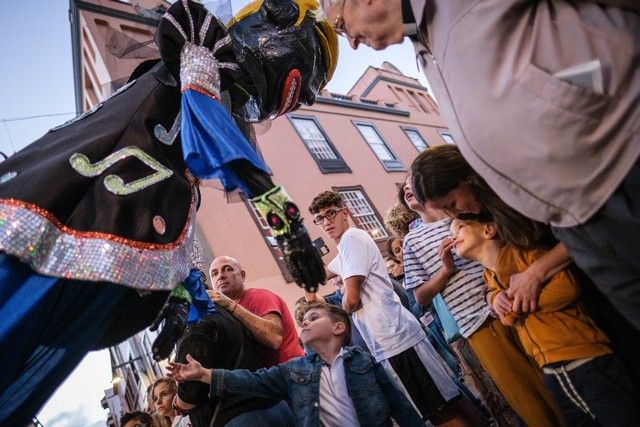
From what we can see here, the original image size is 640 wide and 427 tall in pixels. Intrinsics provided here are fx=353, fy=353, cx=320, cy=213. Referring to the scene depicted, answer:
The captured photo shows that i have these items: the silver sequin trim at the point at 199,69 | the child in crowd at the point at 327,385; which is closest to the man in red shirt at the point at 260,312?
the child in crowd at the point at 327,385

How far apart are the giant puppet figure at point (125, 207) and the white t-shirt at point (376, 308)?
1468 millimetres

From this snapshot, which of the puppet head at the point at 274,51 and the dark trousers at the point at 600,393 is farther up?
the puppet head at the point at 274,51

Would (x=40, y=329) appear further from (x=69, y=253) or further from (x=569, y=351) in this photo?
(x=569, y=351)

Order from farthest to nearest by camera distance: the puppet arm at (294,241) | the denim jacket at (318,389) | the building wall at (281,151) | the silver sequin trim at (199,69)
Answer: the building wall at (281,151), the denim jacket at (318,389), the silver sequin trim at (199,69), the puppet arm at (294,241)

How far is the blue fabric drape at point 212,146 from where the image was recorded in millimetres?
1235

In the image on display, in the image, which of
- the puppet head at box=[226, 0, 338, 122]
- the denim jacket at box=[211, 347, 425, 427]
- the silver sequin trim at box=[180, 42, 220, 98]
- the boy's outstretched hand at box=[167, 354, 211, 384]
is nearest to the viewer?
the silver sequin trim at box=[180, 42, 220, 98]

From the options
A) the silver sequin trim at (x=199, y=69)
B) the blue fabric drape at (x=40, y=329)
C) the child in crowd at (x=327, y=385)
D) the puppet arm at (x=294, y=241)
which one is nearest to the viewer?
the blue fabric drape at (x=40, y=329)

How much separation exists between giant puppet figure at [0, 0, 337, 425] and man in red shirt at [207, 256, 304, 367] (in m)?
0.82

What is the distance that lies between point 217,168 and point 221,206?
7.95 m

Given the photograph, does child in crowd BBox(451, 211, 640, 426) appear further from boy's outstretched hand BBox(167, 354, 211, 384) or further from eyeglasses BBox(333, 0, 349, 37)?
boy's outstretched hand BBox(167, 354, 211, 384)

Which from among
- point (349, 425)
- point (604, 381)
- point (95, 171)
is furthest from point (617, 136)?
point (349, 425)

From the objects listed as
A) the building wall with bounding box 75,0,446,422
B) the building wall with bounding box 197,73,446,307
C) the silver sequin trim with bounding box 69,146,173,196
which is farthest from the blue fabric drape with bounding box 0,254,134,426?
the building wall with bounding box 197,73,446,307

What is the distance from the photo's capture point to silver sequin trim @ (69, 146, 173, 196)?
1.17 meters

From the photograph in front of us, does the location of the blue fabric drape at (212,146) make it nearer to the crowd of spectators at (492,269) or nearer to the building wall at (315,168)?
the crowd of spectators at (492,269)
